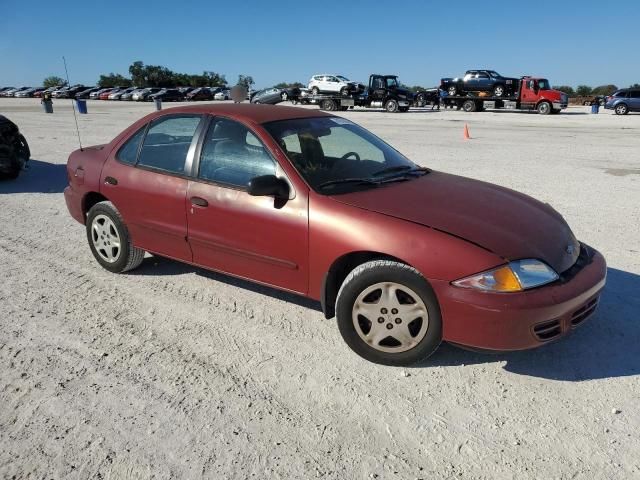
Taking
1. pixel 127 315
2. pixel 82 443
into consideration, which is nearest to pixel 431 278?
pixel 82 443

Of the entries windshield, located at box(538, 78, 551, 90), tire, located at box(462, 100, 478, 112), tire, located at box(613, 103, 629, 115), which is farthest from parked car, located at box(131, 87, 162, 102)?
tire, located at box(613, 103, 629, 115)

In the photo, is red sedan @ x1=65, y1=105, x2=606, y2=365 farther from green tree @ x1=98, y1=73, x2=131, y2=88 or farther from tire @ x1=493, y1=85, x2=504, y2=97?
green tree @ x1=98, y1=73, x2=131, y2=88

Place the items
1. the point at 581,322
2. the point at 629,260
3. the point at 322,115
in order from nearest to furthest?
the point at 581,322 → the point at 322,115 → the point at 629,260

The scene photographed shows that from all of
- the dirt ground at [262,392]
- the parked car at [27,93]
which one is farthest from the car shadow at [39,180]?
the parked car at [27,93]

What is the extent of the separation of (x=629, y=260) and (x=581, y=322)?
227 cm

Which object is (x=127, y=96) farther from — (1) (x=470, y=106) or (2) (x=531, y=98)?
(2) (x=531, y=98)

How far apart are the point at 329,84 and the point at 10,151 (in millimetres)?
29848

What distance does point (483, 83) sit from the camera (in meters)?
34.0

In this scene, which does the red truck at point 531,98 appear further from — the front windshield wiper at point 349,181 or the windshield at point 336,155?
the front windshield wiper at point 349,181

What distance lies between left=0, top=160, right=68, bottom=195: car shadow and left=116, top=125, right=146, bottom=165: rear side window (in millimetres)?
4419

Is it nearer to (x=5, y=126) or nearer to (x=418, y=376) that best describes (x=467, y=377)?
(x=418, y=376)

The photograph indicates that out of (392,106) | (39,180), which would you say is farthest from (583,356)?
(392,106)

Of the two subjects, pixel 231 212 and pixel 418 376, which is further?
pixel 231 212

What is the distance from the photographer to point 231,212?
11.9 feet
